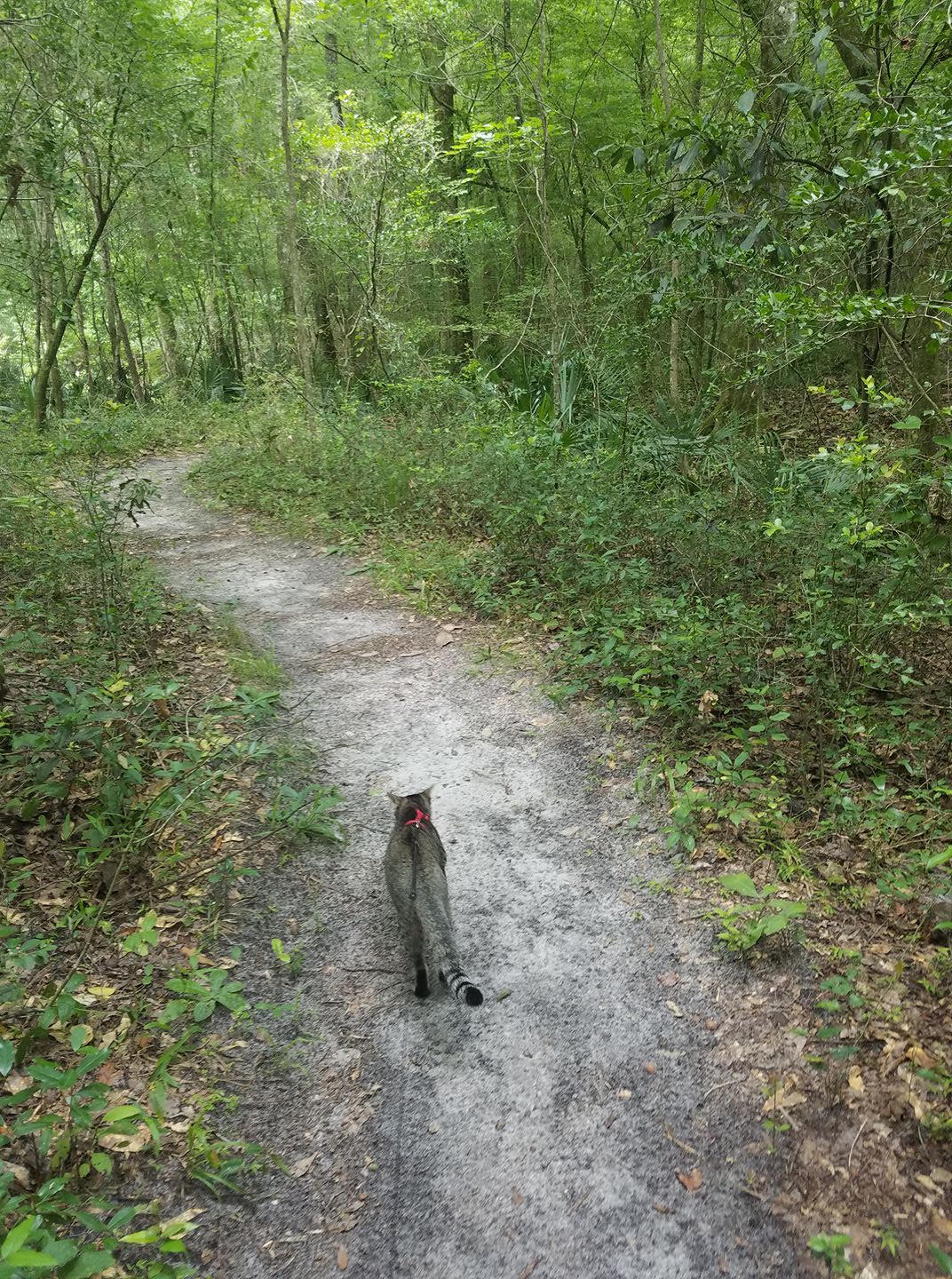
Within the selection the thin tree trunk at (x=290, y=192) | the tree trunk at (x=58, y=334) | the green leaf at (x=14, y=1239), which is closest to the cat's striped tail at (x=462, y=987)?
the green leaf at (x=14, y=1239)

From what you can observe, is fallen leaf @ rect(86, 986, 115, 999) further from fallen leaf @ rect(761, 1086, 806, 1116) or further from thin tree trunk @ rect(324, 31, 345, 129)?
thin tree trunk @ rect(324, 31, 345, 129)

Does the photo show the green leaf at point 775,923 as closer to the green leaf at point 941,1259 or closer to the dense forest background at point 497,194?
the green leaf at point 941,1259

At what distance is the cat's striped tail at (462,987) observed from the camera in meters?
2.92

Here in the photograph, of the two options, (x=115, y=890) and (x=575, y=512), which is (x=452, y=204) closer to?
(x=575, y=512)

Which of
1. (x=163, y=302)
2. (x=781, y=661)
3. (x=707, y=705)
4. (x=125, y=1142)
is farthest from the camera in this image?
(x=163, y=302)

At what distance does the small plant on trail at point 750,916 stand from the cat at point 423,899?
1.27 m

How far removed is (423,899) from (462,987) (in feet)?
1.76

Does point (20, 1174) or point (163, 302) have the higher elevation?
point (163, 302)

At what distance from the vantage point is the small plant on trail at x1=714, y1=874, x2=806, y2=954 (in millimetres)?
3453

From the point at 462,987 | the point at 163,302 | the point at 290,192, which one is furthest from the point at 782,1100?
the point at 163,302

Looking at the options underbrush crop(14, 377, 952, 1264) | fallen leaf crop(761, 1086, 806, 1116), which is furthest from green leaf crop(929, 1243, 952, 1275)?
fallen leaf crop(761, 1086, 806, 1116)

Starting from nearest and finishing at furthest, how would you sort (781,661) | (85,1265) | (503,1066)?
(85,1265) → (503,1066) → (781,661)

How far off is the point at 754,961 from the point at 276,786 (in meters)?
2.98

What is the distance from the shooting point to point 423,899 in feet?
11.5
